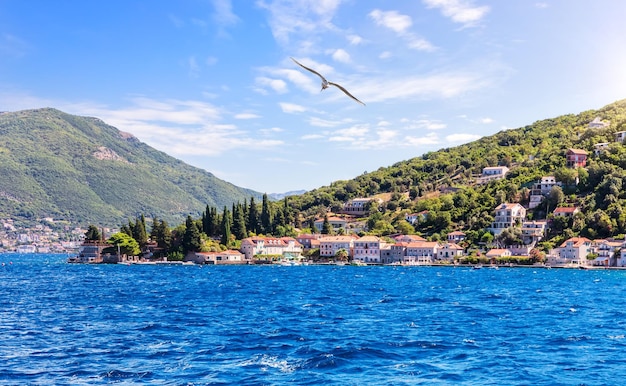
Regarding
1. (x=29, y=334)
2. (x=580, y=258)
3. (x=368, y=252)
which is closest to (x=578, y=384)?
(x=29, y=334)

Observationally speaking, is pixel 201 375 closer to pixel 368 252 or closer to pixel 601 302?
pixel 601 302

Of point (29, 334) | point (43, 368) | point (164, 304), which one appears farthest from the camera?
point (164, 304)

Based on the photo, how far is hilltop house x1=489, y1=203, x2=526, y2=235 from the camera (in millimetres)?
133250

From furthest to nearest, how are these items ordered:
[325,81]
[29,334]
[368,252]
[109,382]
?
[368,252] → [29,334] → [109,382] → [325,81]

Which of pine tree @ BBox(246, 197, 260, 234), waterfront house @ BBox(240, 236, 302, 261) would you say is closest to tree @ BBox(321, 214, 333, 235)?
waterfront house @ BBox(240, 236, 302, 261)

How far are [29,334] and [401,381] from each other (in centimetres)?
1952

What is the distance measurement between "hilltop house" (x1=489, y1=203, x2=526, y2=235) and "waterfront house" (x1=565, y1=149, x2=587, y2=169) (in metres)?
25.5

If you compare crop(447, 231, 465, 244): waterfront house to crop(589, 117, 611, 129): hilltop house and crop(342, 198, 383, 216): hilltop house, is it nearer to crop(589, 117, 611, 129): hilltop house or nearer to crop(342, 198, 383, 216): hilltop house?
crop(342, 198, 383, 216): hilltop house

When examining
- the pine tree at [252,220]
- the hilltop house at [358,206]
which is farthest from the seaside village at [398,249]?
the hilltop house at [358,206]

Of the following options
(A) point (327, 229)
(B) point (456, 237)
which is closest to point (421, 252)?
(B) point (456, 237)

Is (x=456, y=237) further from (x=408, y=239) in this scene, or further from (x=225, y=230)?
(x=225, y=230)

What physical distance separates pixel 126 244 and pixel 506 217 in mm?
79099

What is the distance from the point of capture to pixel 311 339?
30641 mm

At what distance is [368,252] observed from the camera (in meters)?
133
